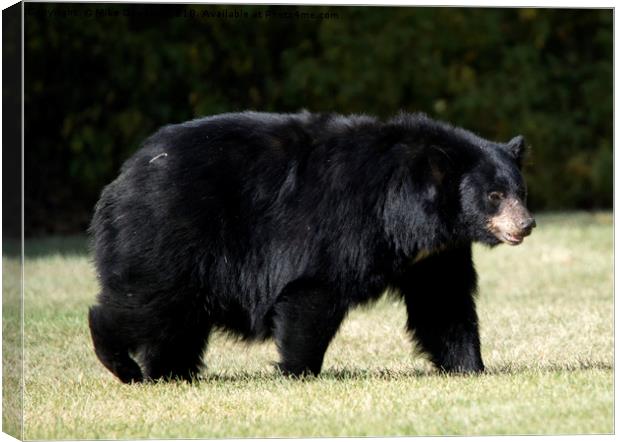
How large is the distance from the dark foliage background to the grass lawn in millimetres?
6062

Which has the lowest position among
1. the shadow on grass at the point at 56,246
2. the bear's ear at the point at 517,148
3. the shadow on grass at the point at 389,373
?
the shadow on grass at the point at 56,246

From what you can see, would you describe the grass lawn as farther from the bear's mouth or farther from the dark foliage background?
the dark foliage background

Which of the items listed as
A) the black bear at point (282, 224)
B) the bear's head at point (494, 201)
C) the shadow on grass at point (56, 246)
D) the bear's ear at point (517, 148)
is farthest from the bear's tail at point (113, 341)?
the shadow on grass at point (56, 246)

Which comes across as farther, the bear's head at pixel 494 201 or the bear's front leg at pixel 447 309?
the bear's front leg at pixel 447 309

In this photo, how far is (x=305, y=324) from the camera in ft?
24.1

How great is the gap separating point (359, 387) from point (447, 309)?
98 centimetres

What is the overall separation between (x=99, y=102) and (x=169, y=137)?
10.5m

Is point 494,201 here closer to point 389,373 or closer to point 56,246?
point 389,373

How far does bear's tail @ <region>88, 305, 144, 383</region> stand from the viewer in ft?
24.9

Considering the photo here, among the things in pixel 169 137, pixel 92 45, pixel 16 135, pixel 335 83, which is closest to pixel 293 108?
pixel 335 83

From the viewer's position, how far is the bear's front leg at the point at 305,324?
7336 millimetres

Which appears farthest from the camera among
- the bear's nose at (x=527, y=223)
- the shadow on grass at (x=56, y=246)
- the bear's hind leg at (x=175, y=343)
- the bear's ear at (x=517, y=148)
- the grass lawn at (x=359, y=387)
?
the shadow on grass at (x=56, y=246)

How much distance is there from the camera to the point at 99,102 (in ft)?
58.8

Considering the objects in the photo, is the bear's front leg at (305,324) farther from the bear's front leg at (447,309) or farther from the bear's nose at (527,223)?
the bear's nose at (527,223)
